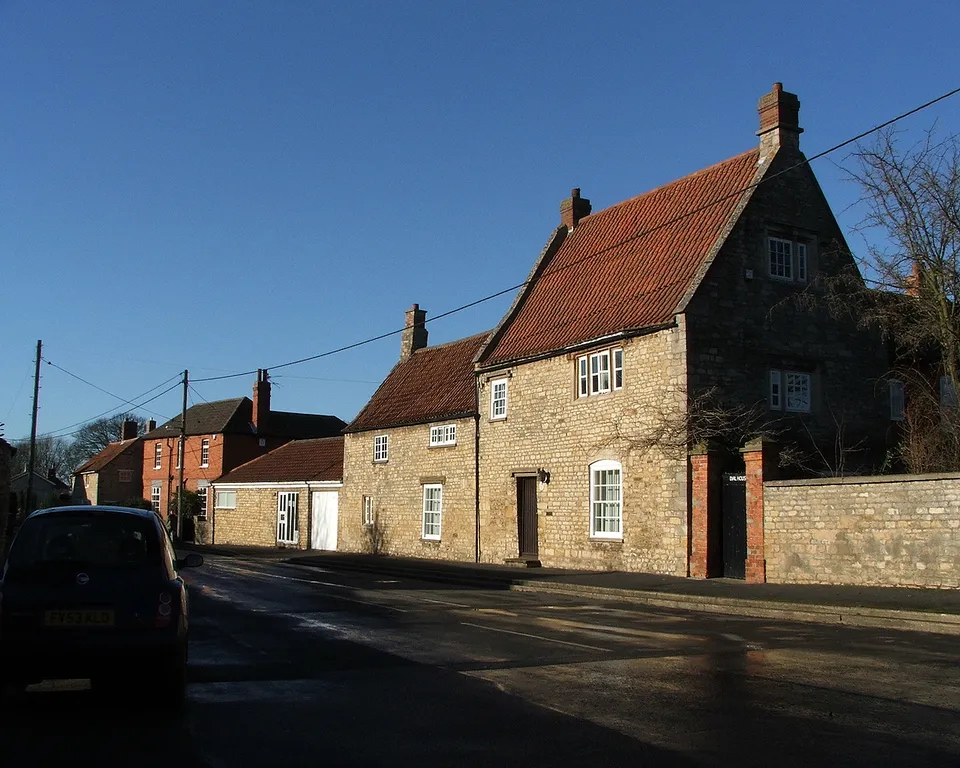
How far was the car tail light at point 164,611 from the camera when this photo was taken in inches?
300

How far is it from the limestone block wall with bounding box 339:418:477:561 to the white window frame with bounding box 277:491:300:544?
525 centimetres

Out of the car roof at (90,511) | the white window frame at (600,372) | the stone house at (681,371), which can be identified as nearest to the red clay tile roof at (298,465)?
the stone house at (681,371)

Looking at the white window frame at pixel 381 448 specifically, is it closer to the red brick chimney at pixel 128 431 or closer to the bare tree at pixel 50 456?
the red brick chimney at pixel 128 431

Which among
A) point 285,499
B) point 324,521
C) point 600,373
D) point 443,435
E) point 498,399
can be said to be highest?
point 600,373

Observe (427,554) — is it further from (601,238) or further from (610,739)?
(610,739)

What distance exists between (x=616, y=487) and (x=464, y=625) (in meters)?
11.6

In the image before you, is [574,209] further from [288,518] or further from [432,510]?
Answer: [288,518]

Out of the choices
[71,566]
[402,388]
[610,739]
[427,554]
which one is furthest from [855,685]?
[402,388]

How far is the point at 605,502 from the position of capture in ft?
82.4

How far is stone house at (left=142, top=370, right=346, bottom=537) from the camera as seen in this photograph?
59.3 metres

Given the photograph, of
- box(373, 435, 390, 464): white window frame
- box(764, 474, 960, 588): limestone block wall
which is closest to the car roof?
box(764, 474, 960, 588): limestone block wall

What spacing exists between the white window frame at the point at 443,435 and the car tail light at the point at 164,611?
24464mm

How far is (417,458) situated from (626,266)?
11401mm

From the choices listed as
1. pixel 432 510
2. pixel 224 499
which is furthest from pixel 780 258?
pixel 224 499
